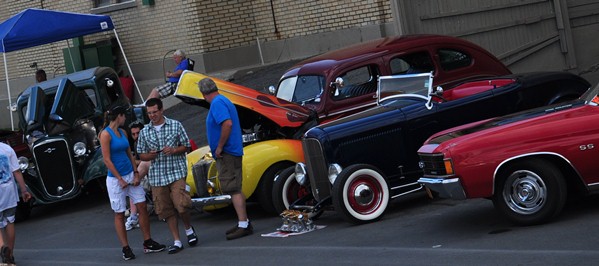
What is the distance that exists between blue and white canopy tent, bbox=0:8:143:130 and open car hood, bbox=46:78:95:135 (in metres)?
4.71

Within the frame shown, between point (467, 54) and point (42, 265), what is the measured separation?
243 inches

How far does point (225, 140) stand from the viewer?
33.5 ft

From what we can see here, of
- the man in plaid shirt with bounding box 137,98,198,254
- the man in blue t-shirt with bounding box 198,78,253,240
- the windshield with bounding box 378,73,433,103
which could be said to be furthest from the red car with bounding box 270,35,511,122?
the man in plaid shirt with bounding box 137,98,198,254

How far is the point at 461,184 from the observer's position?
858 cm

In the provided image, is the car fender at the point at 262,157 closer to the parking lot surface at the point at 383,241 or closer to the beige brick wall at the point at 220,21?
the parking lot surface at the point at 383,241

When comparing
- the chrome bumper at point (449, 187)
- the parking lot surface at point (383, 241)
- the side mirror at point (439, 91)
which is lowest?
the parking lot surface at point (383, 241)

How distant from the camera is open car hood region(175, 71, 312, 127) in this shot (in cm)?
1154

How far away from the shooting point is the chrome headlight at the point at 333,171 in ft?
33.8

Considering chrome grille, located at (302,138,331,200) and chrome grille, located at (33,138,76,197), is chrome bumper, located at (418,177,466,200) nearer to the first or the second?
chrome grille, located at (302,138,331,200)

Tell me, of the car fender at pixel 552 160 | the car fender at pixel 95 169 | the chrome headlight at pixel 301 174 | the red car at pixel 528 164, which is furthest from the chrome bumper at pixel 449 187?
the car fender at pixel 95 169

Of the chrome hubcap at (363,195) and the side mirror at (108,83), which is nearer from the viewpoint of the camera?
the chrome hubcap at (363,195)

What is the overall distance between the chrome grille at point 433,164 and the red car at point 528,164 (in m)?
0.06

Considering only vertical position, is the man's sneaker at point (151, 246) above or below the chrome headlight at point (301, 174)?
below

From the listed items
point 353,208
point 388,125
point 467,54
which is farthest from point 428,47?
point 353,208
